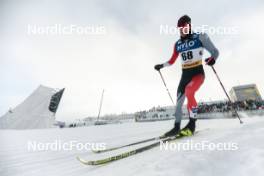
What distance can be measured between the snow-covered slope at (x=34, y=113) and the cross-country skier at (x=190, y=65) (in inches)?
1066

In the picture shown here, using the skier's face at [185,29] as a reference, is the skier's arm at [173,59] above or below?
below

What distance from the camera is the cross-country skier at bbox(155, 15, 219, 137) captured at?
3.48 meters

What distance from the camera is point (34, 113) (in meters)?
25.8

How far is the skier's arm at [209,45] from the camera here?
347 centimetres

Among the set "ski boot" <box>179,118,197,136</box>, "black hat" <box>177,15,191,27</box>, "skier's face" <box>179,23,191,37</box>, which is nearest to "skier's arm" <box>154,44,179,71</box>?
"skier's face" <box>179,23,191,37</box>

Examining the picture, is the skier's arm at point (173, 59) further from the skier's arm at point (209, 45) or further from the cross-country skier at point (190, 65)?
the skier's arm at point (209, 45)

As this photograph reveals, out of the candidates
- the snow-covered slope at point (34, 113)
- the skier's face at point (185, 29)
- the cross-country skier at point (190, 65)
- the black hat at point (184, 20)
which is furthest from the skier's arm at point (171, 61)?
the snow-covered slope at point (34, 113)

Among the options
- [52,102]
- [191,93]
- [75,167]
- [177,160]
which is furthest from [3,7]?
[52,102]

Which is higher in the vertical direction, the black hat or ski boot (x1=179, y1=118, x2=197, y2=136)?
the black hat

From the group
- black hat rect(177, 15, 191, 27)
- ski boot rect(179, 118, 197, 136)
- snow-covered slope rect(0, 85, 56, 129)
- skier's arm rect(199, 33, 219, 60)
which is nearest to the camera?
ski boot rect(179, 118, 197, 136)

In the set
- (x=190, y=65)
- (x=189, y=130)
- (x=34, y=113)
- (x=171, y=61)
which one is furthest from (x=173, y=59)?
(x=34, y=113)

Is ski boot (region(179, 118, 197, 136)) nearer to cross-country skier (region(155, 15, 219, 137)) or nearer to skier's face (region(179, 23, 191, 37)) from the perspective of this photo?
cross-country skier (region(155, 15, 219, 137))

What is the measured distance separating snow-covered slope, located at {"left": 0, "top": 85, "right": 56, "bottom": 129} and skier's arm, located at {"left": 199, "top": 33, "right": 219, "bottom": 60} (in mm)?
27537

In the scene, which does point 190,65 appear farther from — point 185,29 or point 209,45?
point 185,29
